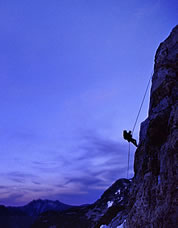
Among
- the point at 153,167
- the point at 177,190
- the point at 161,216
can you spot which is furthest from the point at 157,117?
the point at 161,216

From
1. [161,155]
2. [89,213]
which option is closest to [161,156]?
[161,155]

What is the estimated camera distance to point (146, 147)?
15.9 m

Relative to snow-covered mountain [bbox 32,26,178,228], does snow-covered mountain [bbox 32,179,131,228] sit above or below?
below

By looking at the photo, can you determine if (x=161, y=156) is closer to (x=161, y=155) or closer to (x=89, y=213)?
(x=161, y=155)

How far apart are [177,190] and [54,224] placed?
464ft

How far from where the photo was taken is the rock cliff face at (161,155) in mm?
11141

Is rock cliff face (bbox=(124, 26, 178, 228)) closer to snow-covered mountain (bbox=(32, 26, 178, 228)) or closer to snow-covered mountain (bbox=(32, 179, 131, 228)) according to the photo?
snow-covered mountain (bbox=(32, 26, 178, 228))

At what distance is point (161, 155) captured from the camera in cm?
1306

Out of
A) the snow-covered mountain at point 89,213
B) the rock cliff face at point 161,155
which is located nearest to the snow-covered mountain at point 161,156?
the rock cliff face at point 161,155

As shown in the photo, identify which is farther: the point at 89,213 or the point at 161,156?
the point at 89,213

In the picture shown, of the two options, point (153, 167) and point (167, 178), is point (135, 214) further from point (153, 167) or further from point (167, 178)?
point (167, 178)

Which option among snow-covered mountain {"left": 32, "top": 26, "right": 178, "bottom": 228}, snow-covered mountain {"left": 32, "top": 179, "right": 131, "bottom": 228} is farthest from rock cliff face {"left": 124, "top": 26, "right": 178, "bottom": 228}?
snow-covered mountain {"left": 32, "top": 179, "right": 131, "bottom": 228}

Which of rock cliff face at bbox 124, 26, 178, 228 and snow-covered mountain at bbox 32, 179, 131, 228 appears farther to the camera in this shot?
snow-covered mountain at bbox 32, 179, 131, 228

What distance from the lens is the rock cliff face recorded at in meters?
11.1
